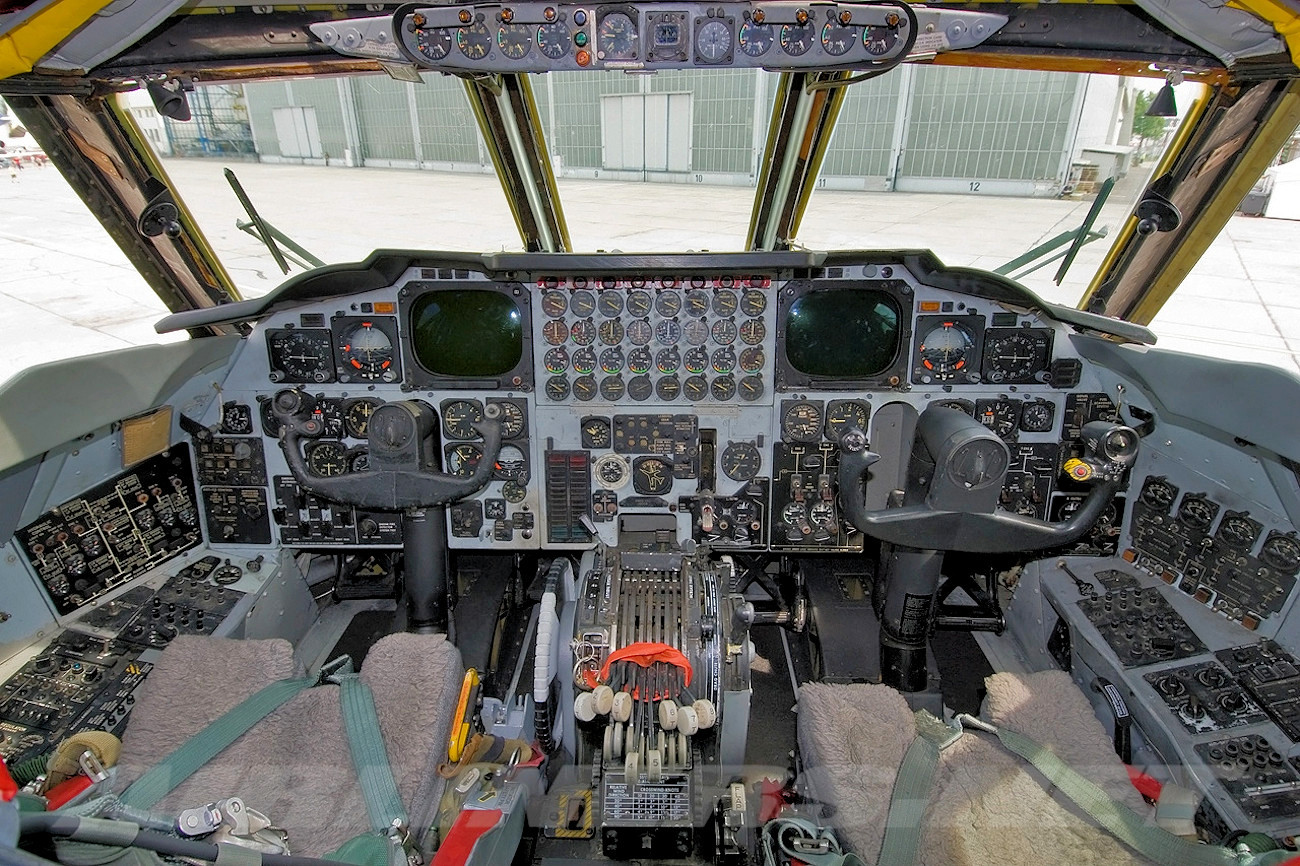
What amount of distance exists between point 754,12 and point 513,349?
197 centimetres

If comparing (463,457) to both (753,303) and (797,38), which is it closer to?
(753,303)

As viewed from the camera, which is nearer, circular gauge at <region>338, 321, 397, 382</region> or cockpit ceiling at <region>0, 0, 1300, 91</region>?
cockpit ceiling at <region>0, 0, 1300, 91</region>

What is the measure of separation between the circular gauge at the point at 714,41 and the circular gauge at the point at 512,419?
1.90 metres

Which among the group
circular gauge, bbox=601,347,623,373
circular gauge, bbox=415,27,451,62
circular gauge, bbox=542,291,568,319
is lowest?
circular gauge, bbox=601,347,623,373

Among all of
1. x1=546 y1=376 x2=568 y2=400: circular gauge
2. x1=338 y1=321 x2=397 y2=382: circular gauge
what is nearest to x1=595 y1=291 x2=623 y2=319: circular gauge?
x1=546 y1=376 x2=568 y2=400: circular gauge

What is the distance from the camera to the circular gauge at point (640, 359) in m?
3.58

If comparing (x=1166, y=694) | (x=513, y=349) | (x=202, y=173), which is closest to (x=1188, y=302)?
(x=1166, y=694)

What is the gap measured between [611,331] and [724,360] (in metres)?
0.55

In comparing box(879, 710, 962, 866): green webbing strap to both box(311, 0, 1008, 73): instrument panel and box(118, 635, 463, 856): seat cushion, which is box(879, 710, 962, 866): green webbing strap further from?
box(311, 0, 1008, 73): instrument panel

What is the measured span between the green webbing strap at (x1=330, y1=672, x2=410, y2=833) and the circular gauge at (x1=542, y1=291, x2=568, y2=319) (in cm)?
183

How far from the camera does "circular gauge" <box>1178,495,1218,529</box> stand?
294 cm

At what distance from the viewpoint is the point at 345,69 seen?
309 centimetres

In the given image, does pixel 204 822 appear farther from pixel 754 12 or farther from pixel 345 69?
pixel 345 69

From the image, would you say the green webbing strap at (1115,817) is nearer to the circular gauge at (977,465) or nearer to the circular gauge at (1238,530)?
the circular gauge at (977,465)
